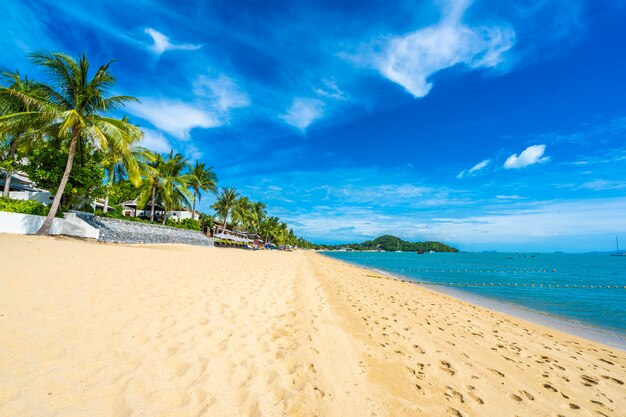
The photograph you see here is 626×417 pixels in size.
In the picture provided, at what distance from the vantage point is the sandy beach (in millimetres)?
2754

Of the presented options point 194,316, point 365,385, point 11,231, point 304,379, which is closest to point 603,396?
point 365,385

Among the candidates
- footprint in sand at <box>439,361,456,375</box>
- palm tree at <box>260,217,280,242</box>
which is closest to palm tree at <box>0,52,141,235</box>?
footprint in sand at <box>439,361,456,375</box>

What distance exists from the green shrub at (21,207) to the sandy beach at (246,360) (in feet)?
35.6

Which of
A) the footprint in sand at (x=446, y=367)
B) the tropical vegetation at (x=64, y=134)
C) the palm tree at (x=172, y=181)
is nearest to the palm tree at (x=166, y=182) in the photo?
the palm tree at (x=172, y=181)

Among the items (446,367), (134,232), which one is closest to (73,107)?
(134,232)

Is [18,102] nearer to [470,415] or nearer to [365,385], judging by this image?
[365,385]

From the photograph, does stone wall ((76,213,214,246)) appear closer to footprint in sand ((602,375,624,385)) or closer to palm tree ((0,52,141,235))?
palm tree ((0,52,141,235))

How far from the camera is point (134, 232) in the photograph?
22.1m

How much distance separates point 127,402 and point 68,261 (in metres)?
8.12

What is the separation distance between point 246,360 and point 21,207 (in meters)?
19.1

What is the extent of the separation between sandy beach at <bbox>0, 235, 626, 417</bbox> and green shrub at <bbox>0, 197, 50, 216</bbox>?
10.8 meters

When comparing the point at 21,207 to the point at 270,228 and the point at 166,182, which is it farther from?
the point at 270,228

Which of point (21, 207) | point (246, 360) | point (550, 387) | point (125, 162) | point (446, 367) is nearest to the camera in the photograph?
point (246, 360)

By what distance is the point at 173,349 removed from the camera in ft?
12.2
